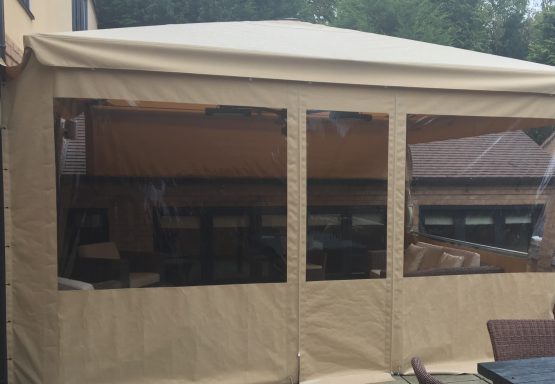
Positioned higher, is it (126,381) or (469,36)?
(469,36)

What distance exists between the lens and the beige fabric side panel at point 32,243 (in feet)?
10.4

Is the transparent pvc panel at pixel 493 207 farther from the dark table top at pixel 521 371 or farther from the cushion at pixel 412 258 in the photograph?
the dark table top at pixel 521 371

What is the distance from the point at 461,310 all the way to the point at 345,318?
1.00 metres

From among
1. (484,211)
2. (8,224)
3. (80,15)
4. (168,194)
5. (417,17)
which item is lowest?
(484,211)

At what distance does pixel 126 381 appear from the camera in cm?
334

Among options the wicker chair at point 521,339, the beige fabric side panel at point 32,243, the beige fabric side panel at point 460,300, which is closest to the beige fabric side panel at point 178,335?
the beige fabric side panel at point 32,243

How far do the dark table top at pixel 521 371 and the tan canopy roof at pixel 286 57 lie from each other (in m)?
2.08

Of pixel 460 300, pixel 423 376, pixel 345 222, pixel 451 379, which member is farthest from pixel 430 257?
pixel 423 376

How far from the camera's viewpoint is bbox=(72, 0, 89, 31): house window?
9531mm

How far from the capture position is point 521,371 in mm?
2221

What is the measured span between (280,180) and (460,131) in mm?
1943

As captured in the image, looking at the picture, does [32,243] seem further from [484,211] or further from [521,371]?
[484,211]

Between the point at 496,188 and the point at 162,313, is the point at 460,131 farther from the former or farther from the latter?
the point at 496,188

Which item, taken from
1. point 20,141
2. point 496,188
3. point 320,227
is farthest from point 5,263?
point 496,188
